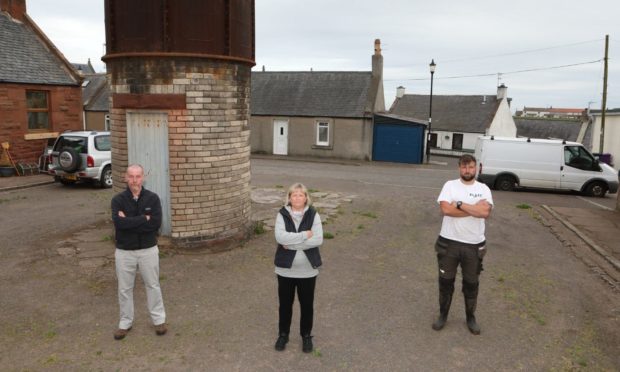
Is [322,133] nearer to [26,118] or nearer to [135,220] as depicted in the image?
[26,118]

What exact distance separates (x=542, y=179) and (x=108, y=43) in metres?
15.0

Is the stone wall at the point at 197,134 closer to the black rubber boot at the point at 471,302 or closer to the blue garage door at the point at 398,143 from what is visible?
the black rubber boot at the point at 471,302

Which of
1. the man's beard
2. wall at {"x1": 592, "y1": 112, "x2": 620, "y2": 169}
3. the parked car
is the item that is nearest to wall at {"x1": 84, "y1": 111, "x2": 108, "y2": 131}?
the parked car

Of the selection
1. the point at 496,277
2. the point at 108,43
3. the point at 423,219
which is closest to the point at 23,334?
the point at 108,43

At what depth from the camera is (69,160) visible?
46.0 feet

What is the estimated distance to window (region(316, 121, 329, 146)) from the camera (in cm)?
2823

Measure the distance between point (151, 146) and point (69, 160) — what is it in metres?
7.45

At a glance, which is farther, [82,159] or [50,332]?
[82,159]

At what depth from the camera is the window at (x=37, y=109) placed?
56.9ft

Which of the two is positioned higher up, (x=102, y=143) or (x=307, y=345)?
(x=102, y=143)

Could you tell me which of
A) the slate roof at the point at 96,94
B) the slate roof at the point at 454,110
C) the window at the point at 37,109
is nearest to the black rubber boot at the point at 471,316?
the window at the point at 37,109

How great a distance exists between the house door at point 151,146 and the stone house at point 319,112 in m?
20.0

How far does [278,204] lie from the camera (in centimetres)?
1301

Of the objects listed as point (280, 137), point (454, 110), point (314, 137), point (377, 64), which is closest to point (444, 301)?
point (314, 137)
